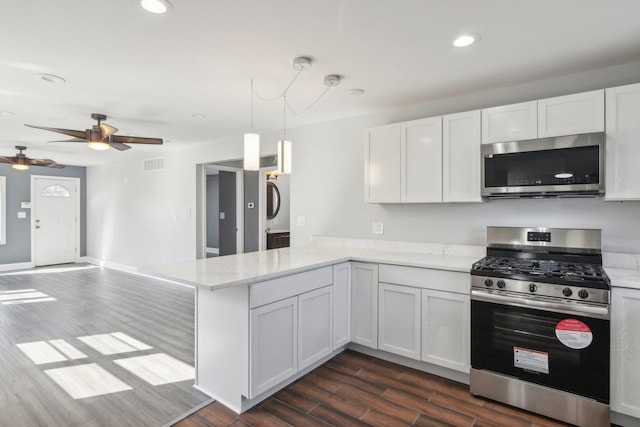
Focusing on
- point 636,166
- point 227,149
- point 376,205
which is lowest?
point 376,205

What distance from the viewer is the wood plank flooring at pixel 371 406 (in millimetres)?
2135

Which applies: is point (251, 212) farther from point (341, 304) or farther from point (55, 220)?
point (55, 220)

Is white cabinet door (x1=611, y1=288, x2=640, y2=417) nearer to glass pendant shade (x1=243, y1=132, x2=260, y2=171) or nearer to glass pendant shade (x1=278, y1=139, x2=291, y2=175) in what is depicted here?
glass pendant shade (x1=278, y1=139, x2=291, y2=175)

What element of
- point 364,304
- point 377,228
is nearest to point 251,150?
point 364,304

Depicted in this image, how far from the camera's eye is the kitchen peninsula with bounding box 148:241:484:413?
2182 millimetres

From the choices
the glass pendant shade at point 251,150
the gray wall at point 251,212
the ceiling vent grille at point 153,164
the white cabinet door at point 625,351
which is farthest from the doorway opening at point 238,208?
the white cabinet door at point 625,351

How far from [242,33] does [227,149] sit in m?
3.13

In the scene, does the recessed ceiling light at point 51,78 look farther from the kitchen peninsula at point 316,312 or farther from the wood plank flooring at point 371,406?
the wood plank flooring at point 371,406

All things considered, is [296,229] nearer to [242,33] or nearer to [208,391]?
[208,391]

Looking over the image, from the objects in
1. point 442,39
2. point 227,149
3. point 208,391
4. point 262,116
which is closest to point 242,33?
point 442,39

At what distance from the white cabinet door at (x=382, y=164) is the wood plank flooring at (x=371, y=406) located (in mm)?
1567

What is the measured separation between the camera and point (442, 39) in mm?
2146

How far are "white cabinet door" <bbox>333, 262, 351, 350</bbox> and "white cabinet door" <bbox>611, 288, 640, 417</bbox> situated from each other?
5.98ft

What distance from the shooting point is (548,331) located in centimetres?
214
